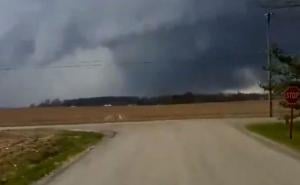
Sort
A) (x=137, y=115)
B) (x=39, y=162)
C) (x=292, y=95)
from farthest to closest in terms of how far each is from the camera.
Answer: (x=137, y=115)
(x=292, y=95)
(x=39, y=162)

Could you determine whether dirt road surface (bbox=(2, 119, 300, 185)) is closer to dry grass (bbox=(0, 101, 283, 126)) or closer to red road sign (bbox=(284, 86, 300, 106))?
red road sign (bbox=(284, 86, 300, 106))

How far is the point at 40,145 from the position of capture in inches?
1313

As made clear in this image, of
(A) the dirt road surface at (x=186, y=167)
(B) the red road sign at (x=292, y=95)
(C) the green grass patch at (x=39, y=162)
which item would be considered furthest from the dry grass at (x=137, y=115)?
(A) the dirt road surface at (x=186, y=167)

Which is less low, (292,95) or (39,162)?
(292,95)

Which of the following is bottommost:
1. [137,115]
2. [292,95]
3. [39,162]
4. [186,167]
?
[39,162]

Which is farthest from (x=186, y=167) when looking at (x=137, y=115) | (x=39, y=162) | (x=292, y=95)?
(x=137, y=115)

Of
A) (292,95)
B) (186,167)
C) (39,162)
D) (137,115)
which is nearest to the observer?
(186,167)

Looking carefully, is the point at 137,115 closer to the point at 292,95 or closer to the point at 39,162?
the point at 292,95

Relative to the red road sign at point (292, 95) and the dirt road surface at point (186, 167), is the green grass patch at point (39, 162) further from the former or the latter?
the red road sign at point (292, 95)

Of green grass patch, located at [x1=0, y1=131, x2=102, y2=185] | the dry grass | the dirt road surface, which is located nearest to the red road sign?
the dirt road surface

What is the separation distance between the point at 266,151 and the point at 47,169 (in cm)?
858

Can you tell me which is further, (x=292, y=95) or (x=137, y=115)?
(x=137, y=115)

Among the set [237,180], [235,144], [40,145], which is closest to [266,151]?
[235,144]

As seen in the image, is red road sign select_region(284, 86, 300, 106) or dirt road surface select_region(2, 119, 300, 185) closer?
dirt road surface select_region(2, 119, 300, 185)
